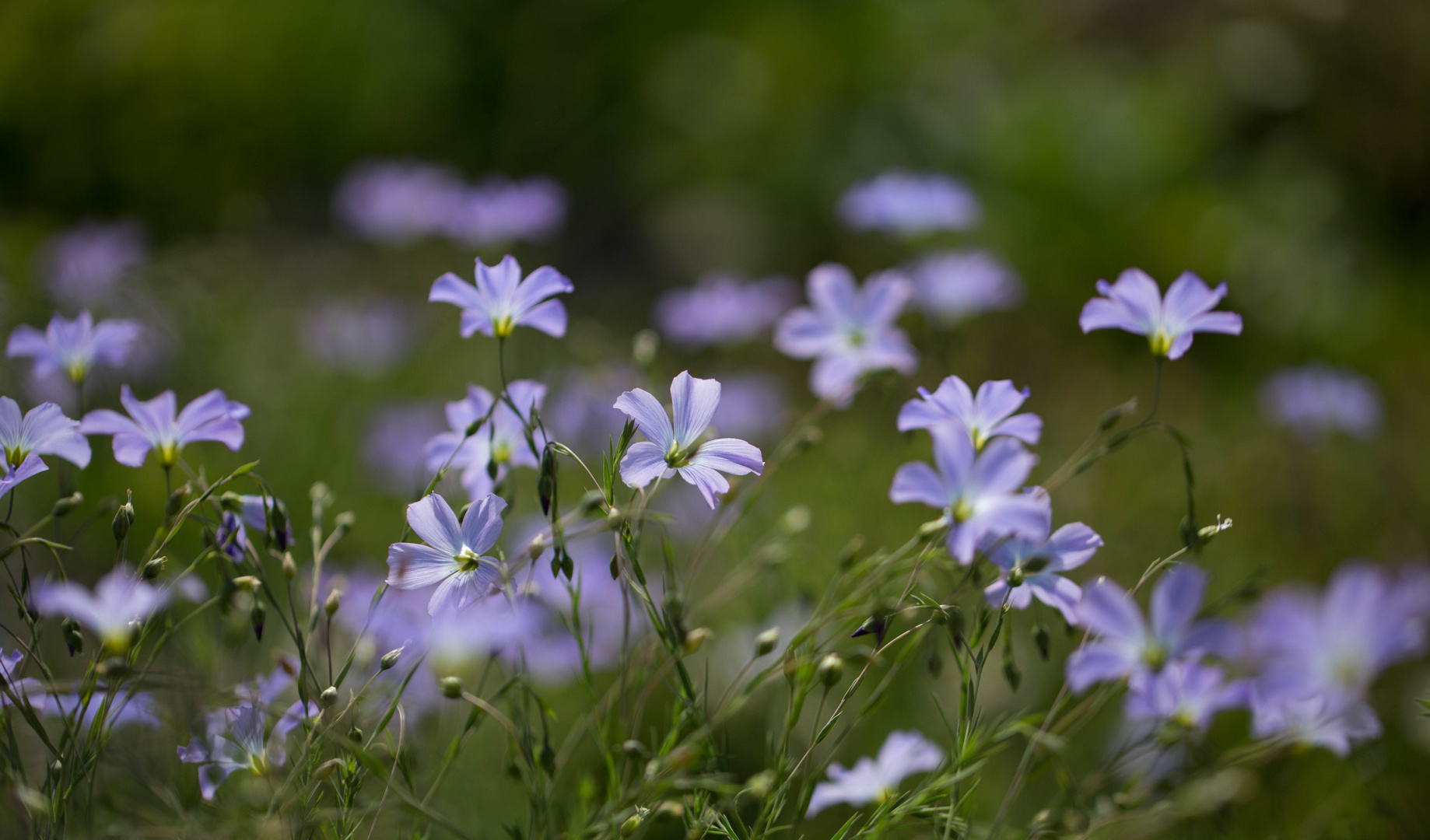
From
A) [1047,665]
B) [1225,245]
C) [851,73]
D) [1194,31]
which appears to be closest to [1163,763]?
[1047,665]

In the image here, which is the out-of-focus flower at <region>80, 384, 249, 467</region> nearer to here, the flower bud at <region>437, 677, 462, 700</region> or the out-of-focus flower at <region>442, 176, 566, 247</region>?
the flower bud at <region>437, 677, 462, 700</region>

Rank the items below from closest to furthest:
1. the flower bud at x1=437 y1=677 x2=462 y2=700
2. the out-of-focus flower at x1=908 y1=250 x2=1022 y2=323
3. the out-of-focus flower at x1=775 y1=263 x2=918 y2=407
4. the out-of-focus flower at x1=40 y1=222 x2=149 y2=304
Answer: the flower bud at x1=437 y1=677 x2=462 y2=700 → the out-of-focus flower at x1=775 y1=263 x2=918 y2=407 → the out-of-focus flower at x1=908 y1=250 x2=1022 y2=323 → the out-of-focus flower at x1=40 y1=222 x2=149 y2=304

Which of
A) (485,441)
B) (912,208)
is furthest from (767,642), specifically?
(912,208)

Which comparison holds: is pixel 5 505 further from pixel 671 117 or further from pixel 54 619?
pixel 671 117

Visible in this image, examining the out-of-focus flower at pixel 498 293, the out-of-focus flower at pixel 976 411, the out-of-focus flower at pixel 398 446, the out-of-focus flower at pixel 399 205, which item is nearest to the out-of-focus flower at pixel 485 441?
the out-of-focus flower at pixel 498 293

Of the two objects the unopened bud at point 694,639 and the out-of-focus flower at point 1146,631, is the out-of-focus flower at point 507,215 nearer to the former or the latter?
the unopened bud at point 694,639

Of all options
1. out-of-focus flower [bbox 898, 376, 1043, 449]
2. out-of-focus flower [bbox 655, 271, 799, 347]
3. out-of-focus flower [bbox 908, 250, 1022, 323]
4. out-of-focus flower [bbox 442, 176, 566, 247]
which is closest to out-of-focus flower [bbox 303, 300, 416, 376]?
out-of-focus flower [bbox 442, 176, 566, 247]
